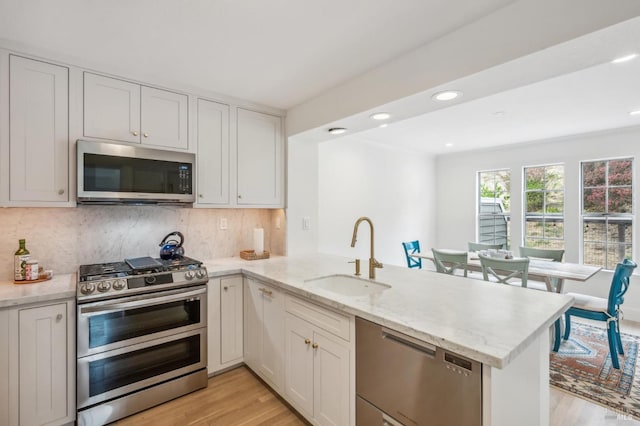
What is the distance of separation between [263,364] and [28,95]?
2422 millimetres

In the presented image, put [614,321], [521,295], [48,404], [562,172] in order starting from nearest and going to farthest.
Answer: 1. [521,295]
2. [48,404]
3. [614,321]
4. [562,172]

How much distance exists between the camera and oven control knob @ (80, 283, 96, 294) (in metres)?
1.89

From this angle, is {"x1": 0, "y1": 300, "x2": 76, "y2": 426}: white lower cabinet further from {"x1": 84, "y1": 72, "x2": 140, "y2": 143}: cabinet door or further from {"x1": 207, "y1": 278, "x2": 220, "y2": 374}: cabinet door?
{"x1": 84, "y1": 72, "x2": 140, "y2": 143}: cabinet door

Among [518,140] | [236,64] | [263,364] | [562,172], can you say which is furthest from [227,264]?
[562,172]

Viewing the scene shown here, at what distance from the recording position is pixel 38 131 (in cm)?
203

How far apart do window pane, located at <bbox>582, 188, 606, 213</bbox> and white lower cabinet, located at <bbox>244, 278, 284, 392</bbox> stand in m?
4.69

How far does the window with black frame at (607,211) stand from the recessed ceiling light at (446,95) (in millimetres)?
3761

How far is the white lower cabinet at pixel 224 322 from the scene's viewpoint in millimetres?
2482

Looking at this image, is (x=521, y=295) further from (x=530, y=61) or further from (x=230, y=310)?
(x=230, y=310)

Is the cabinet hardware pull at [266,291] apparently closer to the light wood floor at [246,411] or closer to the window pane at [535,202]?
the light wood floor at [246,411]

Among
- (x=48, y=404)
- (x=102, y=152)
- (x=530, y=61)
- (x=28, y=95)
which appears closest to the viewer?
(x=530, y=61)

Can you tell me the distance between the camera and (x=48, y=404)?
186cm

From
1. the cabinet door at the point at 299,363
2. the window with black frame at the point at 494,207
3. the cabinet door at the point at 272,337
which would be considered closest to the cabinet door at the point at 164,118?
the cabinet door at the point at 272,337

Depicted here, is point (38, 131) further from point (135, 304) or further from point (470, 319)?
point (470, 319)
